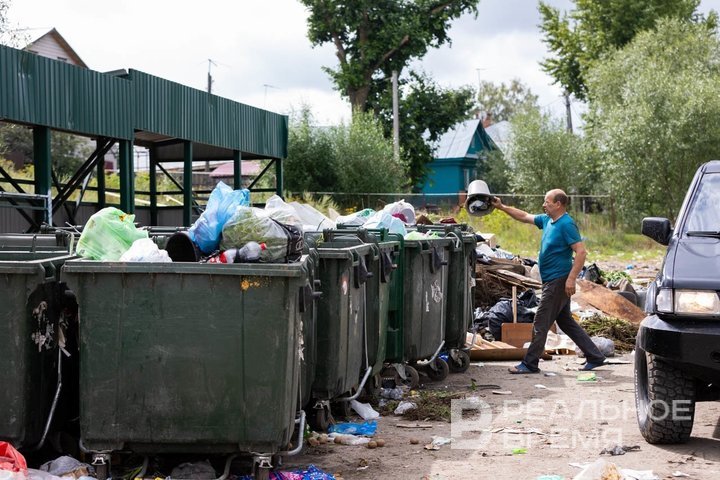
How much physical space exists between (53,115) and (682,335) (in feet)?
43.4

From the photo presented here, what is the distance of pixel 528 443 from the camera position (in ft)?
21.3

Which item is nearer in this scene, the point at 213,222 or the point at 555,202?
the point at 213,222

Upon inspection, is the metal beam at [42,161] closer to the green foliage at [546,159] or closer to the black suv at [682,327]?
the black suv at [682,327]

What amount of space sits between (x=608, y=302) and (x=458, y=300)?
150 inches

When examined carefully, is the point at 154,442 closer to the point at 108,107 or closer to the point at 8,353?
the point at 8,353

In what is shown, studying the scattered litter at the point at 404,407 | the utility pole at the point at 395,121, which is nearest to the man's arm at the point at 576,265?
the scattered litter at the point at 404,407

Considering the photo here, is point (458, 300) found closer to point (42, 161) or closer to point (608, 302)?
point (608, 302)

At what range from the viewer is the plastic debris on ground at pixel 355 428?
680cm

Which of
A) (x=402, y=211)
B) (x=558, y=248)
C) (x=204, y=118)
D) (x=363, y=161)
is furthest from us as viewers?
(x=363, y=161)

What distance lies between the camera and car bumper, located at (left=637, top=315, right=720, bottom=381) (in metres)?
5.56

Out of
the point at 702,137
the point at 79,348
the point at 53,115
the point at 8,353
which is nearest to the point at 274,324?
the point at 79,348

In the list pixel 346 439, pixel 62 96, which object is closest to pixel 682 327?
pixel 346 439

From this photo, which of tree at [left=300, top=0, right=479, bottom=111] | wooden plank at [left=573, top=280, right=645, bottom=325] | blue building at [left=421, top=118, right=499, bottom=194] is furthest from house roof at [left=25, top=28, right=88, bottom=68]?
wooden plank at [left=573, top=280, right=645, bottom=325]

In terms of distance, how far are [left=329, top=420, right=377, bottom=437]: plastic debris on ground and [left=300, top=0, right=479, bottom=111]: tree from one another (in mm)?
36367
